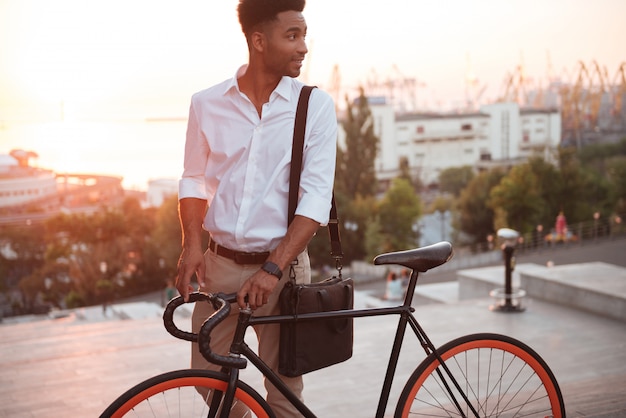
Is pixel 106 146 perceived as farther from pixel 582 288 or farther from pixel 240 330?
pixel 240 330

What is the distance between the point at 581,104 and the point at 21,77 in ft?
189

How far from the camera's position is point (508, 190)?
3819cm

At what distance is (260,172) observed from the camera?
198 centimetres

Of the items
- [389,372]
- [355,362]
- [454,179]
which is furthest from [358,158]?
[389,372]

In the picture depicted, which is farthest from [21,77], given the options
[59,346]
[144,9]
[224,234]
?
[224,234]

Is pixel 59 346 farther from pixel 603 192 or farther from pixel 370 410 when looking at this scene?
pixel 603 192

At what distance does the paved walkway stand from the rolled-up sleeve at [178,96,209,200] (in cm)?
161

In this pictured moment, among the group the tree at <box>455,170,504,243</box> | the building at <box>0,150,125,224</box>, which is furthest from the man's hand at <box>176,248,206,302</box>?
the building at <box>0,150,125,224</box>

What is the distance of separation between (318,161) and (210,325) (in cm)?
49

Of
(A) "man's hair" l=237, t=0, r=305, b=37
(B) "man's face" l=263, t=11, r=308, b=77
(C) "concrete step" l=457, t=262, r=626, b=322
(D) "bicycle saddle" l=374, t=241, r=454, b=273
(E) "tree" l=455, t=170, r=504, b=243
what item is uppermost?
(A) "man's hair" l=237, t=0, r=305, b=37

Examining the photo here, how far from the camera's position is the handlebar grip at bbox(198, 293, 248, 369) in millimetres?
1741

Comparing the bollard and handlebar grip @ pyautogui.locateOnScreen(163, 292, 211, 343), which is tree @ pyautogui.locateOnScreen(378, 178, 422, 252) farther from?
handlebar grip @ pyautogui.locateOnScreen(163, 292, 211, 343)

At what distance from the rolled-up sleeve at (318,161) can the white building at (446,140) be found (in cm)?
7495

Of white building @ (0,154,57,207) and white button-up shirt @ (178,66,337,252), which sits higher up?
white button-up shirt @ (178,66,337,252)
